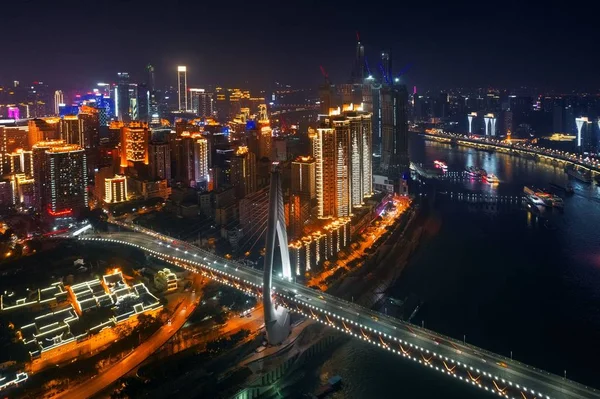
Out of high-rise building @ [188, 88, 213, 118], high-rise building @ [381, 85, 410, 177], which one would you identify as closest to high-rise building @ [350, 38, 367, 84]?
high-rise building @ [381, 85, 410, 177]

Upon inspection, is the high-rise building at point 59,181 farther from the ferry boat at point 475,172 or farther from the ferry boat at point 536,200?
the ferry boat at point 475,172

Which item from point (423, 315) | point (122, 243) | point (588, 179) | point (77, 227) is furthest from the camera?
point (588, 179)

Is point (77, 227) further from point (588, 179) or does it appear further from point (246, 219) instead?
point (588, 179)

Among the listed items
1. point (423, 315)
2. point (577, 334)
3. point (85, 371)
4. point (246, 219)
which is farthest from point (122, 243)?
point (577, 334)

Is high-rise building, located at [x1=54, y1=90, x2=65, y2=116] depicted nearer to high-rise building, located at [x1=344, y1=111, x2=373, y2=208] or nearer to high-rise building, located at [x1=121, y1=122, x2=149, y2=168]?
high-rise building, located at [x1=121, y1=122, x2=149, y2=168]

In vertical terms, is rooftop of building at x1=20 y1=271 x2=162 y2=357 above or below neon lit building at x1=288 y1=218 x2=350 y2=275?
below

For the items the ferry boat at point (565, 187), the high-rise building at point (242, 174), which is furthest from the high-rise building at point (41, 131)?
the ferry boat at point (565, 187)

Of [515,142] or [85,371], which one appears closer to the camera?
[85,371]

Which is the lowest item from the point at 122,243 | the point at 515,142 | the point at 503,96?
the point at 122,243
